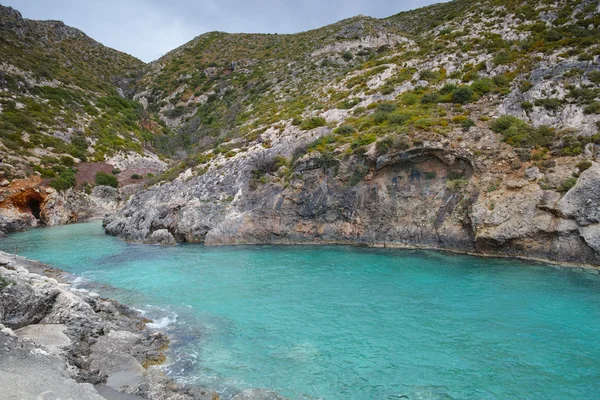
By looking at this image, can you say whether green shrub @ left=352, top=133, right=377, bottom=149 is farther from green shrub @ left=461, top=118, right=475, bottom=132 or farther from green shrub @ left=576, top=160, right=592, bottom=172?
green shrub @ left=576, top=160, right=592, bottom=172

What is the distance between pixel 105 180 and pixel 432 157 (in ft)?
132

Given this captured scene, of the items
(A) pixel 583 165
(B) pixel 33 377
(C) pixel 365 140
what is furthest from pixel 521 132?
(B) pixel 33 377

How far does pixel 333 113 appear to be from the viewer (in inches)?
1374

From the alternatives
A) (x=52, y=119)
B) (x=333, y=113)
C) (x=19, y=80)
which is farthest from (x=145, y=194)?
(x=19, y=80)

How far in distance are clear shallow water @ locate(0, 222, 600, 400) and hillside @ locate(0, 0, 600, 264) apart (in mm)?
3016

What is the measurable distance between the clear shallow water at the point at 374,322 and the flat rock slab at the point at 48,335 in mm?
2872

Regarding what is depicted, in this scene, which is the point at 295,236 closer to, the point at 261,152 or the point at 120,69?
the point at 261,152

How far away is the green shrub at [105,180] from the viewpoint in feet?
151

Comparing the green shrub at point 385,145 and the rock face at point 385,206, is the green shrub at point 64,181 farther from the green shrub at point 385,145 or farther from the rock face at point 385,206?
the green shrub at point 385,145

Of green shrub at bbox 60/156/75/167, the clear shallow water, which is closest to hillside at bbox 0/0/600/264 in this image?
the clear shallow water

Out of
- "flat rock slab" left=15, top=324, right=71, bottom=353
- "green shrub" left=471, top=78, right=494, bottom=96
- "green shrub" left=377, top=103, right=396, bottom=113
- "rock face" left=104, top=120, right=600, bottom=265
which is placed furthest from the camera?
"green shrub" left=377, top=103, right=396, bottom=113

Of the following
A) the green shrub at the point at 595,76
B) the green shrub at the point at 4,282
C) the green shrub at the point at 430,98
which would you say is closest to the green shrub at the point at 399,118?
the green shrub at the point at 430,98

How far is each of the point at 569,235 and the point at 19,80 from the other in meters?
67.2

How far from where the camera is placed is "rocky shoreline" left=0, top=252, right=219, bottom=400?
24.7ft
